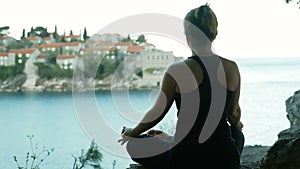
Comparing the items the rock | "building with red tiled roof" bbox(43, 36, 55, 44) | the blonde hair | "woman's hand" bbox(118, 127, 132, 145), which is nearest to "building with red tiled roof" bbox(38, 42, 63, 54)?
"building with red tiled roof" bbox(43, 36, 55, 44)

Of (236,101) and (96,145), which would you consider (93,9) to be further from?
(236,101)

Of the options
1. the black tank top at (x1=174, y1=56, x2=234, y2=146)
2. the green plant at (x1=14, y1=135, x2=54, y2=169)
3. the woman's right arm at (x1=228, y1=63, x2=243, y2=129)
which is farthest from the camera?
the green plant at (x1=14, y1=135, x2=54, y2=169)

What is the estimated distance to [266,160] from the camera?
5.12 feet

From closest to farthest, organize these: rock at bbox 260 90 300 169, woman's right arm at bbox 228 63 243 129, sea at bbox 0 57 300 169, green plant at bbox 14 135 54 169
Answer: woman's right arm at bbox 228 63 243 129 → rock at bbox 260 90 300 169 → sea at bbox 0 57 300 169 → green plant at bbox 14 135 54 169

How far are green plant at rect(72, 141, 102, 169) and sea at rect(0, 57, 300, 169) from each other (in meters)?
0.02

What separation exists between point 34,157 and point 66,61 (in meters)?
0.51

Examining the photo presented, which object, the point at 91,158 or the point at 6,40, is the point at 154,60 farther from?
the point at 6,40

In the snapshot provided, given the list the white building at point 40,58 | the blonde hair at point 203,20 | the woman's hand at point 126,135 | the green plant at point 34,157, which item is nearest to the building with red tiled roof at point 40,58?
the white building at point 40,58

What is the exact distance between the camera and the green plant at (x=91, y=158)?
85.4 inches

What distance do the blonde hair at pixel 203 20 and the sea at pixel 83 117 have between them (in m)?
0.66

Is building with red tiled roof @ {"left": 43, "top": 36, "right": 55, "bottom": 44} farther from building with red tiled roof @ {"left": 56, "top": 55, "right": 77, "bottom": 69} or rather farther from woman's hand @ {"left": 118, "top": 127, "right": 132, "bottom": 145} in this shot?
woman's hand @ {"left": 118, "top": 127, "right": 132, "bottom": 145}

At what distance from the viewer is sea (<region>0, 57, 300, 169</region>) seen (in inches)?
78.9

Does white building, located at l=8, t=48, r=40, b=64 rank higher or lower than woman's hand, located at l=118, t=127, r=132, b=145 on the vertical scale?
higher

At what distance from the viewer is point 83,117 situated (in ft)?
6.56
